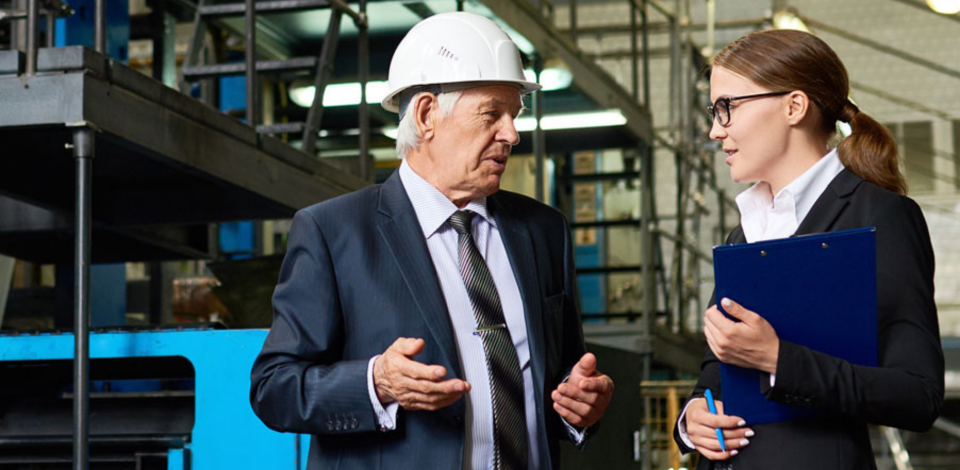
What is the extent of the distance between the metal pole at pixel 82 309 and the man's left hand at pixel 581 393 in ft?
4.52

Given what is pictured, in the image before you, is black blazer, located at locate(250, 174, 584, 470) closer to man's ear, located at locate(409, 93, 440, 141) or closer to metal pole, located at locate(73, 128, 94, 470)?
man's ear, located at locate(409, 93, 440, 141)

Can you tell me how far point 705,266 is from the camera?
54.2 ft

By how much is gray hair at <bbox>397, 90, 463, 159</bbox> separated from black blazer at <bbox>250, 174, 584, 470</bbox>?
0.35 ft

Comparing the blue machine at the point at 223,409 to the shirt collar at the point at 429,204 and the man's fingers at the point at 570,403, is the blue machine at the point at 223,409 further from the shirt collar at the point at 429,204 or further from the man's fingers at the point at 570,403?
the man's fingers at the point at 570,403

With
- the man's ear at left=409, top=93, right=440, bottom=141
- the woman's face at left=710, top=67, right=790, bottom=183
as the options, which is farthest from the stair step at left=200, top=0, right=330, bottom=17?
the woman's face at left=710, top=67, right=790, bottom=183

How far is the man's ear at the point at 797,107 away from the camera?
217cm

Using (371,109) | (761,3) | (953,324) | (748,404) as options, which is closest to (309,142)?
(371,109)

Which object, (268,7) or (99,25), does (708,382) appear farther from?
(268,7)

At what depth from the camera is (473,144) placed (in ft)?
7.75

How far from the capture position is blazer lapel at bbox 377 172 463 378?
2.19 m

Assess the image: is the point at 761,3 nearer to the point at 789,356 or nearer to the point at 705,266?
the point at 705,266

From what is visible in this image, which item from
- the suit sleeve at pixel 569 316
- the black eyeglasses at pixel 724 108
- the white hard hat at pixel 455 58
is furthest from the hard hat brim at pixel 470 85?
the black eyeglasses at pixel 724 108

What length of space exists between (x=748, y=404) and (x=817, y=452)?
14 centimetres

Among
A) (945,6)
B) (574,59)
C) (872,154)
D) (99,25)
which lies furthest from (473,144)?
(945,6)
